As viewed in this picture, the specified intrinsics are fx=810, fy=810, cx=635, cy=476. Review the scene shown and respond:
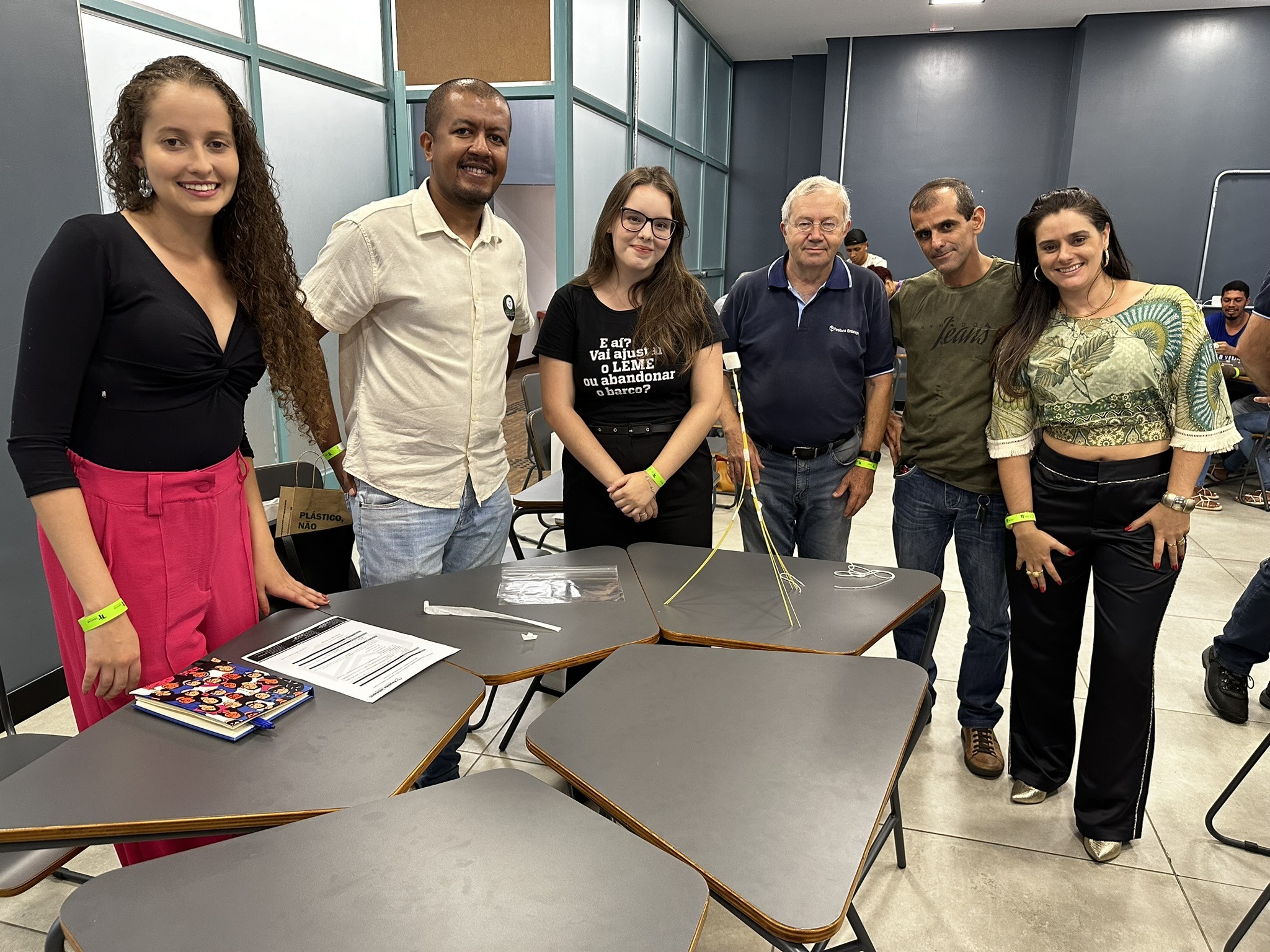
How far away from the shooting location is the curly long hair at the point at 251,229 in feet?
4.19

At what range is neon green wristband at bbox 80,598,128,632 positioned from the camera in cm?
124

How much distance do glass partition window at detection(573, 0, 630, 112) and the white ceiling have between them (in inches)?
78.8

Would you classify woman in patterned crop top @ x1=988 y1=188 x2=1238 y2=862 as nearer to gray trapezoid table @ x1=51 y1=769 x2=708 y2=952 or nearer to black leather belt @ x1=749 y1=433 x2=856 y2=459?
black leather belt @ x1=749 y1=433 x2=856 y2=459

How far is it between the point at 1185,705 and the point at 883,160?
694 centimetres

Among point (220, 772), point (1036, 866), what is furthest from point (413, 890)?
point (1036, 866)

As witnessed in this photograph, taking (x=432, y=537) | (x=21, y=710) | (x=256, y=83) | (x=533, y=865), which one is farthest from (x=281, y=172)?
(x=533, y=865)

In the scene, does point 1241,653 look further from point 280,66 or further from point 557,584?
point 280,66

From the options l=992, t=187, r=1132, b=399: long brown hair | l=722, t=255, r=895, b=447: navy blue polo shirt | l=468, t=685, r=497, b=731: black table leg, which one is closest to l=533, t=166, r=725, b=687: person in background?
l=722, t=255, r=895, b=447: navy blue polo shirt

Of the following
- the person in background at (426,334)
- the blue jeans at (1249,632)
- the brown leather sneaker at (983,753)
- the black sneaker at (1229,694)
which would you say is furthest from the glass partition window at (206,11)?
the black sneaker at (1229,694)

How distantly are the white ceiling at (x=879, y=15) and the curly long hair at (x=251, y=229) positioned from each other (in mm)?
6990

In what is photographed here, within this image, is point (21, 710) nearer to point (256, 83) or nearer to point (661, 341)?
point (661, 341)

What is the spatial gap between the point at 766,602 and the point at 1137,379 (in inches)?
37.1

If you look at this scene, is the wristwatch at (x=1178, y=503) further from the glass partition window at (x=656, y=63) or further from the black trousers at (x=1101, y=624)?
the glass partition window at (x=656, y=63)

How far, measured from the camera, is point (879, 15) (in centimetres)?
753
